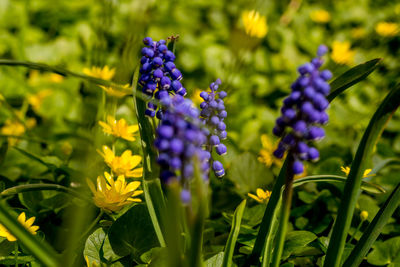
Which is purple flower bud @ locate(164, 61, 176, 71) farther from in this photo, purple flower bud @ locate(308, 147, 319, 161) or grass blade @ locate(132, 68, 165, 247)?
purple flower bud @ locate(308, 147, 319, 161)

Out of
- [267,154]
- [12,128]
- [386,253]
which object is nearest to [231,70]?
[267,154]

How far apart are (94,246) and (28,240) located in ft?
1.31

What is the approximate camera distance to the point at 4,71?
2.69 meters

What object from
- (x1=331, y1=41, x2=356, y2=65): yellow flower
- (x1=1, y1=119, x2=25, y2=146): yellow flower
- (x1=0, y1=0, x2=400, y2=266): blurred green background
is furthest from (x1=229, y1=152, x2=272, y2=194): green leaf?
(x1=331, y1=41, x2=356, y2=65): yellow flower

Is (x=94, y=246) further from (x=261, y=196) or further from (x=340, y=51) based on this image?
(x=340, y=51)

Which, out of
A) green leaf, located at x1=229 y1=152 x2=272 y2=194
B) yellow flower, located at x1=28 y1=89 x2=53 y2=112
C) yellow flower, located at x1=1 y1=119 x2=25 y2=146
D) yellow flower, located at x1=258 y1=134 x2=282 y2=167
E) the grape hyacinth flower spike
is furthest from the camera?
yellow flower, located at x1=28 y1=89 x2=53 y2=112

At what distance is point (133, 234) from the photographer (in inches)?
49.6

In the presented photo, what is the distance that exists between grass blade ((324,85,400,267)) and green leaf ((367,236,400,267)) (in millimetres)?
407

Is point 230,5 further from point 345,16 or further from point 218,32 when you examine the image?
point 345,16

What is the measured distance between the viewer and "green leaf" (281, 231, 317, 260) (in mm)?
1228

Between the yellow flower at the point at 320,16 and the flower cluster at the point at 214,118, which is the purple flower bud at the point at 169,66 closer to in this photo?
the flower cluster at the point at 214,118

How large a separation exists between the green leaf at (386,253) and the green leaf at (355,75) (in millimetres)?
626

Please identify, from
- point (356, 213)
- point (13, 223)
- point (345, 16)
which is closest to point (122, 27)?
point (345, 16)

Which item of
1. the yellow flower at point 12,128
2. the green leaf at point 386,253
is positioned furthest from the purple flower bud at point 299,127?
the yellow flower at point 12,128
